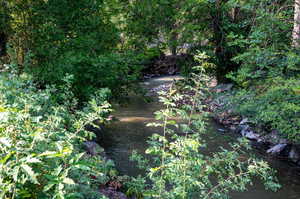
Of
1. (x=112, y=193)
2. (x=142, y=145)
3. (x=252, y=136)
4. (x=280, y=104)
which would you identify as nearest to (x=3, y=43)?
(x=142, y=145)

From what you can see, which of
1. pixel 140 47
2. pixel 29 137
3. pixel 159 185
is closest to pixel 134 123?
pixel 140 47

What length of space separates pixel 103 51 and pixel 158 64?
610 inches

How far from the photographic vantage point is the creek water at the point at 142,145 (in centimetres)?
540

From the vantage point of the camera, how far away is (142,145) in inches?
296

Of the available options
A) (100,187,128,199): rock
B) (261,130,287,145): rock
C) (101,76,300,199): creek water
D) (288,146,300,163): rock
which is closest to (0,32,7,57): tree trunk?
(101,76,300,199): creek water

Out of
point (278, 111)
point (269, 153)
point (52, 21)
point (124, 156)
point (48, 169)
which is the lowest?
point (269, 153)

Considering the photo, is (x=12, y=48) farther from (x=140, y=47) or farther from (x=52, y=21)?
(x=140, y=47)

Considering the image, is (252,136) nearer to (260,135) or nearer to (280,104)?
(260,135)

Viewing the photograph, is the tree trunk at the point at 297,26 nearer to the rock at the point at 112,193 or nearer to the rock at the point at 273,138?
the rock at the point at 273,138

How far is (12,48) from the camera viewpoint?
23.1 feet

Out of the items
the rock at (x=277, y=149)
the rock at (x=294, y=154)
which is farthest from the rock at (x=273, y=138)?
the rock at (x=294, y=154)

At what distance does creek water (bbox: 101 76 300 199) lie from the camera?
17.7 ft

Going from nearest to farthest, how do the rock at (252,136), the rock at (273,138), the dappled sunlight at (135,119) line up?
the rock at (273,138) < the rock at (252,136) < the dappled sunlight at (135,119)

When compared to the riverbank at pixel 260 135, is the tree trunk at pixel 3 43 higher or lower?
higher
